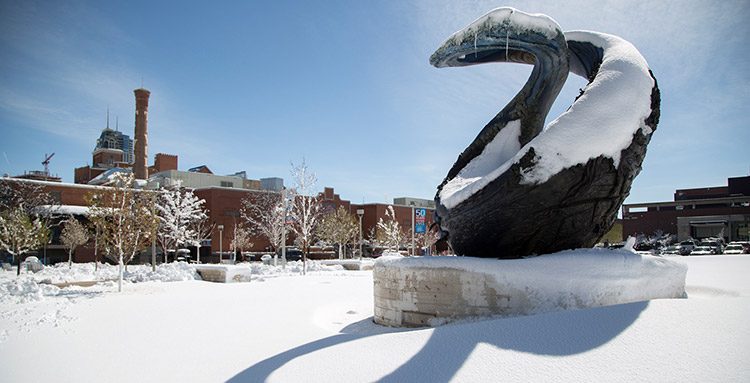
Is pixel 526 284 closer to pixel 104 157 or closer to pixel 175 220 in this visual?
pixel 175 220

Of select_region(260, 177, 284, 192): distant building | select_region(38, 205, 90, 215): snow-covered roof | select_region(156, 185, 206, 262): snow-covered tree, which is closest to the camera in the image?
select_region(156, 185, 206, 262): snow-covered tree

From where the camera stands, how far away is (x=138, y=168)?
48.0m

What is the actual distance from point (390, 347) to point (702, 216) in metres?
63.9

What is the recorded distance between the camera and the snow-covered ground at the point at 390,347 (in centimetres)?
404

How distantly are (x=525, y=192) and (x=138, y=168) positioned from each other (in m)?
48.2

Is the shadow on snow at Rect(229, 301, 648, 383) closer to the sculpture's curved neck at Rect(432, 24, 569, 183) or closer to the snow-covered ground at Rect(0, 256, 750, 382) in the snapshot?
the snow-covered ground at Rect(0, 256, 750, 382)

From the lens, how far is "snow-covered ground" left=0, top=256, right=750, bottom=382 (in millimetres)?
4043

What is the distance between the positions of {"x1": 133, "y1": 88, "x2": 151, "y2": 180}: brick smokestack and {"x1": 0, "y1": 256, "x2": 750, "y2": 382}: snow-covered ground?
1657 inches

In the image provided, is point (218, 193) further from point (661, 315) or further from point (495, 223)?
point (661, 315)

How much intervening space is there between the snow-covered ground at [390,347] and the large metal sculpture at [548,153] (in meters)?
1.76

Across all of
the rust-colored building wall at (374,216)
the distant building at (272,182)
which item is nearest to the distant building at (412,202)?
the rust-colored building wall at (374,216)

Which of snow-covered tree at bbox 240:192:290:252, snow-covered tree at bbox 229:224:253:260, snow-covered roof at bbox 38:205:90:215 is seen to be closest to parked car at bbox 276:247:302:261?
snow-covered tree at bbox 240:192:290:252

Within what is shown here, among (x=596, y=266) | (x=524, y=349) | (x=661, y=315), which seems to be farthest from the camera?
(x=596, y=266)

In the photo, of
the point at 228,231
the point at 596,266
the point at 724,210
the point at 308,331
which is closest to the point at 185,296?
the point at 308,331
